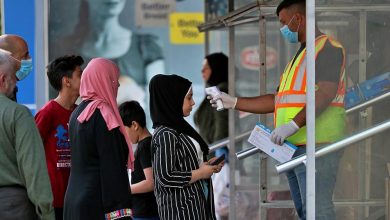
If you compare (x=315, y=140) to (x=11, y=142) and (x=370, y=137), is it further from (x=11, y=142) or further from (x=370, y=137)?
(x=11, y=142)

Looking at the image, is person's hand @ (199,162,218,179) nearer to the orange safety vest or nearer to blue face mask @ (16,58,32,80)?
the orange safety vest

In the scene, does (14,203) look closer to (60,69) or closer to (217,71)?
(60,69)

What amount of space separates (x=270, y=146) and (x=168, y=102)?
0.69 metres

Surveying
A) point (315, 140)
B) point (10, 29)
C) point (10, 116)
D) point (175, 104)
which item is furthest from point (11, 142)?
point (10, 29)

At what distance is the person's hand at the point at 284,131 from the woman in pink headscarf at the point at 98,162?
802 mm

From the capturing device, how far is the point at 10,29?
26.8ft

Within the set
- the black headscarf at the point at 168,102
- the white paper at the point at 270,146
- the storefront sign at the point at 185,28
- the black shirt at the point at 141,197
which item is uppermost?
the storefront sign at the point at 185,28

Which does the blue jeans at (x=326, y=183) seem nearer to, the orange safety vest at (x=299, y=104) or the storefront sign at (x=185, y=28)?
the orange safety vest at (x=299, y=104)

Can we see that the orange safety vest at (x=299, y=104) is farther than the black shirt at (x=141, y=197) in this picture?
No

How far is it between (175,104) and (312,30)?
124 cm

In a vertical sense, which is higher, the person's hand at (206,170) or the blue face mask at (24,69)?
the blue face mask at (24,69)

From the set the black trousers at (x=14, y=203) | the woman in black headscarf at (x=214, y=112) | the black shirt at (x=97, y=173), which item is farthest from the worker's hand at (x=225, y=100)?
the woman in black headscarf at (x=214, y=112)

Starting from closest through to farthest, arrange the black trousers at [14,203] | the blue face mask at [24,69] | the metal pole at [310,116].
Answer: the metal pole at [310,116]
the black trousers at [14,203]
the blue face mask at [24,69]

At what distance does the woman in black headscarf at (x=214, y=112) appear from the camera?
27.8 ft
